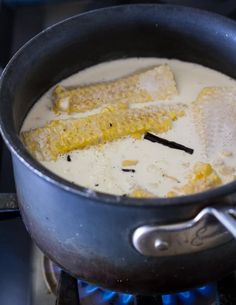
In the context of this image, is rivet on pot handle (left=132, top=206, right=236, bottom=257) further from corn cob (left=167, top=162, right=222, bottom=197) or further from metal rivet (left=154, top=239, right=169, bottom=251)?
corn cob (left=167, top=162, right=222, bottom=197)

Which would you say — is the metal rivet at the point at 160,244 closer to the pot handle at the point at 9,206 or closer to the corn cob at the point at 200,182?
the corn cob at the point at 200,182

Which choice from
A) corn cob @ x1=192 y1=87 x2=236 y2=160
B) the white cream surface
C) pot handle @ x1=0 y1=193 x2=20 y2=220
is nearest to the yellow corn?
the white cream surface

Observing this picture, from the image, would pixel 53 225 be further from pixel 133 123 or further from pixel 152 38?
pixel 152 38

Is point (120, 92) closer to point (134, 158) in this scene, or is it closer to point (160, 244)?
point (134, 158)

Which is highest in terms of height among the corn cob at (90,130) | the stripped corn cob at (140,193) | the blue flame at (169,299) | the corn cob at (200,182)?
the corn cob at (90,130)

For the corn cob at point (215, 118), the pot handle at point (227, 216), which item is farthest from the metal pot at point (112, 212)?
the corn cob at point (215, 118)

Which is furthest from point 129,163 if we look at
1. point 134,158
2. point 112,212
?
point 112,212

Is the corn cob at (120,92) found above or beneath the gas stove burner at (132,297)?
above
